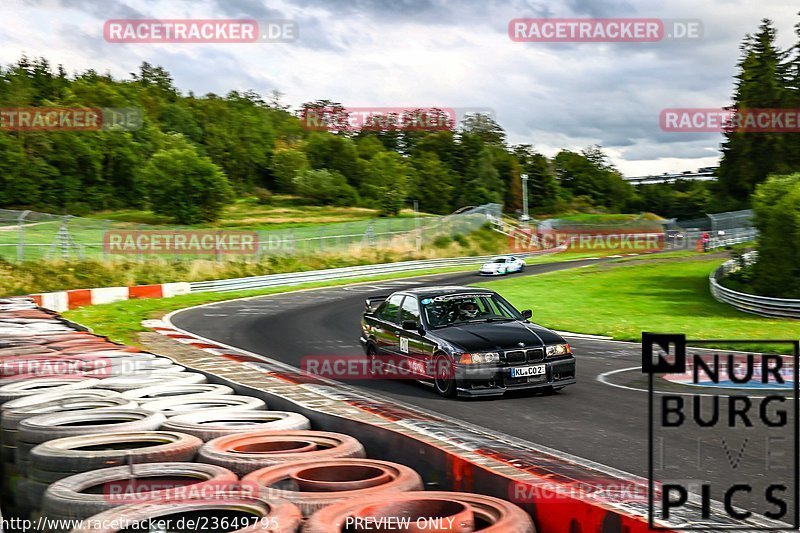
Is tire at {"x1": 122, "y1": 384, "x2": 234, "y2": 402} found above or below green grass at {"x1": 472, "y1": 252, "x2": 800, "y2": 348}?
above

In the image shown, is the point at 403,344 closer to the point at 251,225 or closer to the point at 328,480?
the point at 328,480

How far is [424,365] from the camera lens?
36.6 ft

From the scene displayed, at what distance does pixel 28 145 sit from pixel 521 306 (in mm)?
65330

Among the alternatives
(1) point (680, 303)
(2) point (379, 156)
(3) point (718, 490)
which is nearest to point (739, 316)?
(1) point (680, 303)

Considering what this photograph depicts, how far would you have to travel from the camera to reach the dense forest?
70875mm

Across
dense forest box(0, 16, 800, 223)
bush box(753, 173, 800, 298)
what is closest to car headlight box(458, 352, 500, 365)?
bush box(753, 173, 800, 298)

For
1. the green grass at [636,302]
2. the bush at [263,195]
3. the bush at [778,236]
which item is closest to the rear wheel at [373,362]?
the green grass at [636,302]

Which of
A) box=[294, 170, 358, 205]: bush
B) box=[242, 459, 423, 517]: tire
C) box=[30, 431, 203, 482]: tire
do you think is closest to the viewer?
box=[242, 459, 423, 517]: tire

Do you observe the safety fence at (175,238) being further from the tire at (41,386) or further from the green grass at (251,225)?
the tire at (41,386)

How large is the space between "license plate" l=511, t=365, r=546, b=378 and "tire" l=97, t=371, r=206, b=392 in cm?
412

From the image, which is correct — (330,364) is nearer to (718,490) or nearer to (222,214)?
(718,490)

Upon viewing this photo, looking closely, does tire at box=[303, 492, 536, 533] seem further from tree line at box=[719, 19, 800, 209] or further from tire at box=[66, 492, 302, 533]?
tree line at box=[719, 19, 800, 209]

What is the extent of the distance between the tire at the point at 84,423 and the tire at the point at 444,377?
4982 mm

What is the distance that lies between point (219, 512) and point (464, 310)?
25.9ft
